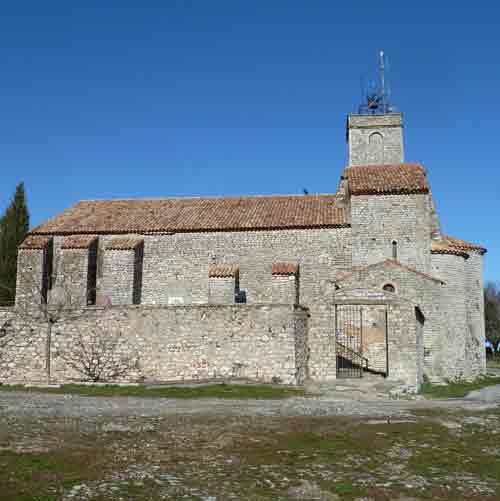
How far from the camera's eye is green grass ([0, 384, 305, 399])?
55.4 ft

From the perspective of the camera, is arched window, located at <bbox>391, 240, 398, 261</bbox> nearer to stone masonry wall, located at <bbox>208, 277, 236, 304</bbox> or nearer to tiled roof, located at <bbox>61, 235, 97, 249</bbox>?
stone masonry wall, located at <bbox>208, 277, 236, 304</bbox>

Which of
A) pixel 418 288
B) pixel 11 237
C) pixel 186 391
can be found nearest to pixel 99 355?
pixel 186 391

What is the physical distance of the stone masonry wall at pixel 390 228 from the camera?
90.1 feet

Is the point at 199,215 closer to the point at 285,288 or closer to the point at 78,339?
the point at 285,288

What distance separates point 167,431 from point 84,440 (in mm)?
1601

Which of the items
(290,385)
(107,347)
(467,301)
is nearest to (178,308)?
(107,347)

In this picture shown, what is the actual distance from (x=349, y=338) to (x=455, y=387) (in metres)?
4.40

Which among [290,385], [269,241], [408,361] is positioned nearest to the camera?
[290,385]

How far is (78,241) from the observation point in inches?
1170

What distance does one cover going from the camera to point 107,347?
20.7 m

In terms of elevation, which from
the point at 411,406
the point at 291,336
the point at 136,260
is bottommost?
the point at 411,406

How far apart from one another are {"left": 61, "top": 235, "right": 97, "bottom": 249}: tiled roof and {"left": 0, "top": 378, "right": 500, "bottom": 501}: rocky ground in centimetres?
1549

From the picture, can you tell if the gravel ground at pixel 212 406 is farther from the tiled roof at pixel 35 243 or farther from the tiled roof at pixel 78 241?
the tiled roof at pixel 35 243

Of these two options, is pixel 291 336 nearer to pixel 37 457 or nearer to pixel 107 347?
pixel 107 347
